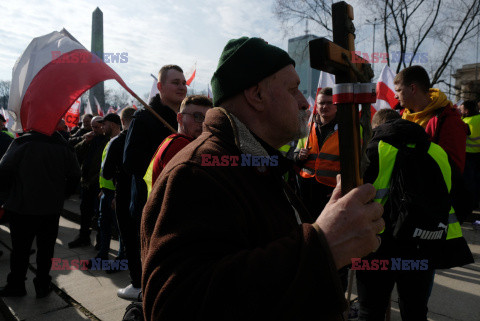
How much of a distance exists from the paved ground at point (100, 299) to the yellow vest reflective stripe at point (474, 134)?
12.2 feet

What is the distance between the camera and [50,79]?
3.51m

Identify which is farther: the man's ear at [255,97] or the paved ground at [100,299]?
the paved ground at [100,299]

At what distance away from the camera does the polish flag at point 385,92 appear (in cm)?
604

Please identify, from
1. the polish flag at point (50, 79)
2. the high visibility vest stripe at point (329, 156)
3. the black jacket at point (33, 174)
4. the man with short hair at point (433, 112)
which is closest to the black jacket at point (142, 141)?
the polish flag at point (50, 79)

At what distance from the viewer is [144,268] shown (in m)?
1.00

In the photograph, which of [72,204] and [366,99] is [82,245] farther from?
[366,99]

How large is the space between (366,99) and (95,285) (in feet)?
13.6

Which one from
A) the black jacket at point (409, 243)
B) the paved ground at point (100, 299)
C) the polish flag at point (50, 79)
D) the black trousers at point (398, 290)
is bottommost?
the paved ground at point (100, 299)

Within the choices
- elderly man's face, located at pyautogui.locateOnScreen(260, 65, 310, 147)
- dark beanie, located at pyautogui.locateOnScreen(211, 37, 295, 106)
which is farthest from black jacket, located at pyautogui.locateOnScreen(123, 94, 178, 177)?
elderly man's face, located at pyautogui.locateOnScreen(260, 65, 310, 147)

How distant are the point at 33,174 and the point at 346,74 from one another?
3834 millimetres

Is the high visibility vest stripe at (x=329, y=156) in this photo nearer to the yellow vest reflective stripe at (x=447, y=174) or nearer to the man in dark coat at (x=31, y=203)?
the yellow vest reflective stripe at (x=447, y=174)

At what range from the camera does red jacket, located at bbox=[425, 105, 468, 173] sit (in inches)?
129

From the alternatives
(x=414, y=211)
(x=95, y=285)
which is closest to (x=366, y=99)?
(x=414, y=211)

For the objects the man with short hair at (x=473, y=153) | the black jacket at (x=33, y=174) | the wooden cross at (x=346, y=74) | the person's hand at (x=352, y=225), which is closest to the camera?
the person's hand at (x=352, y=225)
